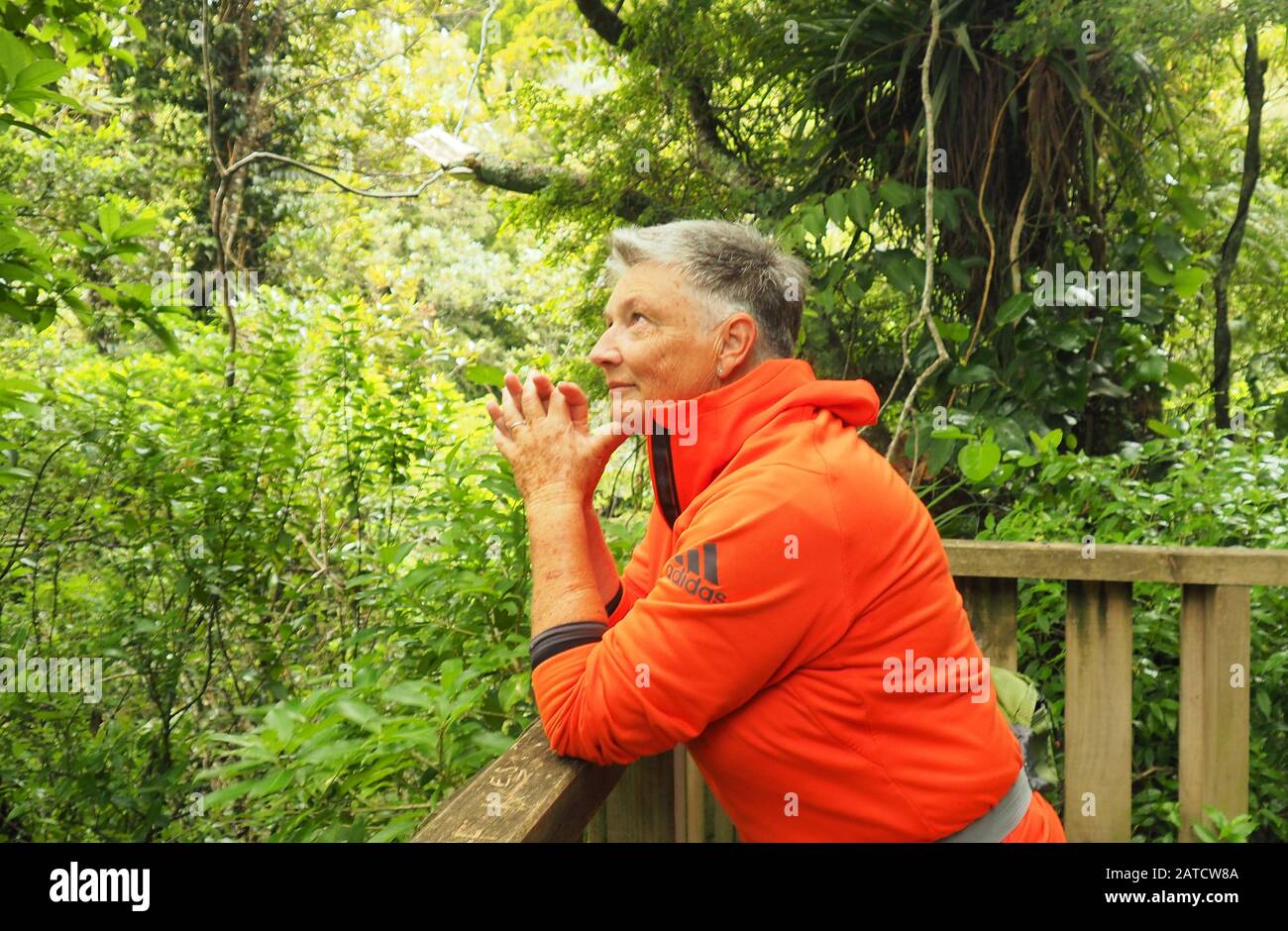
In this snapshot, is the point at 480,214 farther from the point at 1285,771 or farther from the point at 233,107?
the point at 1285,771

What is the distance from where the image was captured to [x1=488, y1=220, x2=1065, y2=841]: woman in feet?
3.57

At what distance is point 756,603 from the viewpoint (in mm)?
1078

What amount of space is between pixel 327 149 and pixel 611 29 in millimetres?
6018

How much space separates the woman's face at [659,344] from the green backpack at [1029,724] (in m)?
0.64

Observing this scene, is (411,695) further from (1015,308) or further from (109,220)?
(1015,308)

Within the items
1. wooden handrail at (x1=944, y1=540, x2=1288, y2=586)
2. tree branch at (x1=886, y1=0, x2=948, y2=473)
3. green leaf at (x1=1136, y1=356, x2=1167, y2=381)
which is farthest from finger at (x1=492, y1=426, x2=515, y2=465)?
green leaf at (x1=1136, y1=356, x2=1167, y2=381)

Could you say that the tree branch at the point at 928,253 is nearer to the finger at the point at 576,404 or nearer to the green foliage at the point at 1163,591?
the green foliage at the point at 1163,591

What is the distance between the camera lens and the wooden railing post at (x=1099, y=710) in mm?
1901

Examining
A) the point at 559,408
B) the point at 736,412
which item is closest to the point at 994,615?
the point at 736,412

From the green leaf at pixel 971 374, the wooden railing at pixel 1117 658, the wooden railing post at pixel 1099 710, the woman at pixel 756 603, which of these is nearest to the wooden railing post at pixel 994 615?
the wooden railing at pixel 1117 658

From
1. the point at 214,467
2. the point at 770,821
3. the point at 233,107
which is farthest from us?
the point at 233,107

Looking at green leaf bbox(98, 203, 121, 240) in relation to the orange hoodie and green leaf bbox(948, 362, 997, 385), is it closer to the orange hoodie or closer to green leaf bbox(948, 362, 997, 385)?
the orange hoodie
